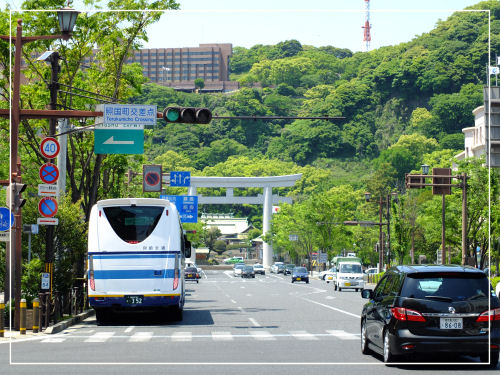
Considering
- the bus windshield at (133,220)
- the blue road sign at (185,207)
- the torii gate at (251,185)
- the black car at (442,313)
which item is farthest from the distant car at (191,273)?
the black car at (442,313)

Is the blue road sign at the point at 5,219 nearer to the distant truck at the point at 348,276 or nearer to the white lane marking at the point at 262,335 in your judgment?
the white lane marking at the point at 262,335

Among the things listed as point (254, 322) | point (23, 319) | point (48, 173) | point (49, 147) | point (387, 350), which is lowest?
point (254, 322)

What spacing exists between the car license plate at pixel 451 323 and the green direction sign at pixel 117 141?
17.3 m

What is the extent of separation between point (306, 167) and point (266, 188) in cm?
3668

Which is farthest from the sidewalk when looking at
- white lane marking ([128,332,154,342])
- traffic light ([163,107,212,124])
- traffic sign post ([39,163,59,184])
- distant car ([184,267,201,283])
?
distant car ([184,267,201,283])

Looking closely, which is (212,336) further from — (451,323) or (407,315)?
(451,323)

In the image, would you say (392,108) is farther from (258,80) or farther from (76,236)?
(76,236)

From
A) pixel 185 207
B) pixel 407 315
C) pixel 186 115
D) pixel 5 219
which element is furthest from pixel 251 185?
pixel 407 315

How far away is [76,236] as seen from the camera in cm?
2575

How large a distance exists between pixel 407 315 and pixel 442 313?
507 millimetres

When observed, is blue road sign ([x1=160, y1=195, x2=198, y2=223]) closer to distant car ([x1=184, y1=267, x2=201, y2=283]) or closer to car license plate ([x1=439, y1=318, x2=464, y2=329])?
distant car ([x1=184, y1=267, x2=201, y2=283])

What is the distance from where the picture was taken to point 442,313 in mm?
12406

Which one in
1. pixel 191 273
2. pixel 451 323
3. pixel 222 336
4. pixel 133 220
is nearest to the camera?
pixel 451 323

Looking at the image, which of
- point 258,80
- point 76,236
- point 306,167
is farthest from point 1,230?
point 258,80
